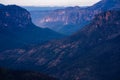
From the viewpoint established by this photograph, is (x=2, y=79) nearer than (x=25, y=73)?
Yes

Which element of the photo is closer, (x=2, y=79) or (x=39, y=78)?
(x=2, y=79)

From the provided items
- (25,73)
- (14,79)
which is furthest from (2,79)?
(25,73)

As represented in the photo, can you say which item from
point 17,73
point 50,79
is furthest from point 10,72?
point 50,79

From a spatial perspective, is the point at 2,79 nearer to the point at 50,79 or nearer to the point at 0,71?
the point at 0,71

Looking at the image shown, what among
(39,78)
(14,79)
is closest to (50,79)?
(39,78)

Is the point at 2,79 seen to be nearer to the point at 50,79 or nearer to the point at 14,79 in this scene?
the point at 14,79

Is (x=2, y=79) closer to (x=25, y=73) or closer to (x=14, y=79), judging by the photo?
(x=14, y=79)

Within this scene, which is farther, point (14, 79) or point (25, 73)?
point (25, 73)
